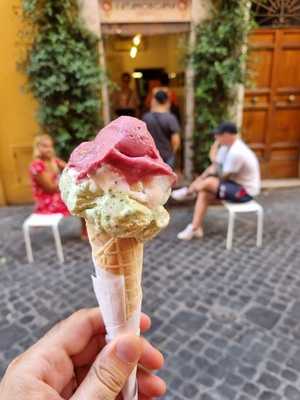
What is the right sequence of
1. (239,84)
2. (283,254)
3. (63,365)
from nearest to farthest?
1. (63,365)
2. (283,254)
3. (239,84)

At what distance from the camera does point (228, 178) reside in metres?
4.88

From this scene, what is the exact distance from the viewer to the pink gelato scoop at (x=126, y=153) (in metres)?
1.18

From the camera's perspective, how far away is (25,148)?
6.47m

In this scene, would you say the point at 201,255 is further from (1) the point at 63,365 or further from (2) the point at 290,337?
(1) the point at 63,365

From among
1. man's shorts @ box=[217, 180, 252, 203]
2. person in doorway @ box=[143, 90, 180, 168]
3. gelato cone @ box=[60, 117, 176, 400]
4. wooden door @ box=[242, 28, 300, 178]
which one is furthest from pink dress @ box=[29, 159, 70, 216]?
wooden door @ box=[242, 28, 300, 178]

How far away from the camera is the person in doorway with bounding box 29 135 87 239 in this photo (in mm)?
4641

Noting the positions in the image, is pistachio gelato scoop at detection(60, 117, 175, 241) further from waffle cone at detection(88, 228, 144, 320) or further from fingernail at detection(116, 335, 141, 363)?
fingernail at detection(116, 335, 141, 363)

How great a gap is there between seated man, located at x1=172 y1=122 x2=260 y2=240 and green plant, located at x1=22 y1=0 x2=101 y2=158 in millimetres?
2279

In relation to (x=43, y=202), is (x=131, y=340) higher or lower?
higher

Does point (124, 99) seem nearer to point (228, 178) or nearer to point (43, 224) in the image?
point (228, 178)

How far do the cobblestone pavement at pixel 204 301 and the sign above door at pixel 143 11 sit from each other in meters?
3.36

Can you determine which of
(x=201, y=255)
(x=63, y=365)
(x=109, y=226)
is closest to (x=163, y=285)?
(x=201, y=255)

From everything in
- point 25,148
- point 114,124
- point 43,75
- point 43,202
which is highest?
point 43,75

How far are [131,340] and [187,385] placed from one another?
1769mm
